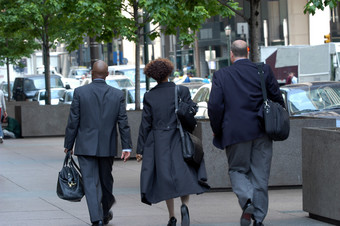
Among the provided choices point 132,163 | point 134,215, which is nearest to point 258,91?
point 134,215

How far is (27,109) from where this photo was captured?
79.3ft

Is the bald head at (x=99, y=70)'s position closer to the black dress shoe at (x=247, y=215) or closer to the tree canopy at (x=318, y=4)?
the black dress shoe at (x=247, y=215)

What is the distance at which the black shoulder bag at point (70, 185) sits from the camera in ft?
26.7

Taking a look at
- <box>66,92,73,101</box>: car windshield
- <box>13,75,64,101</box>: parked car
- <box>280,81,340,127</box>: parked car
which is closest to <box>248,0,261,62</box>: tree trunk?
<box>280,81,340,127</box>: parked car

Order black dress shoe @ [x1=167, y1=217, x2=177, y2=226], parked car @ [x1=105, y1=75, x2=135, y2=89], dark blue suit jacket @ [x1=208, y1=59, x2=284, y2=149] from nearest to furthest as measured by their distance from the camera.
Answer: dark blue suit jacket @ [x1=208, y1=59, x2=284, y2=149] < black dress shoe @ [x1=167, y1=217, x2=177, y2=226] < parked car @ [x1=105, y1=75, x2=135, y2=89]

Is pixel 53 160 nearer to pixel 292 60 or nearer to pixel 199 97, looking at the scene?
pixel 199 97

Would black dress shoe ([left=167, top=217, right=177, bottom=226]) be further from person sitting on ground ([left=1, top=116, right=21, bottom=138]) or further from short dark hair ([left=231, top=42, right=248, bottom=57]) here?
person sitting on ground ([left=1, top=116, right=21, bottom=138])

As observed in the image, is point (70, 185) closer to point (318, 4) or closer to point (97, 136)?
point (97, 136)

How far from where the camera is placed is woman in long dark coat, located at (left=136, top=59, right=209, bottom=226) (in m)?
7.80

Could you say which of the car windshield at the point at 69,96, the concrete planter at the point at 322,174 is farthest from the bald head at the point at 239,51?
the car windshield at the point at 69,96

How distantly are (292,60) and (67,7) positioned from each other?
21.5 m

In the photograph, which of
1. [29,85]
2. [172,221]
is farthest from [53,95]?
[172,221]

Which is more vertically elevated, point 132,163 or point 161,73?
point 161,73

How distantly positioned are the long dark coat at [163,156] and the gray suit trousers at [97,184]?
1.66 feet
